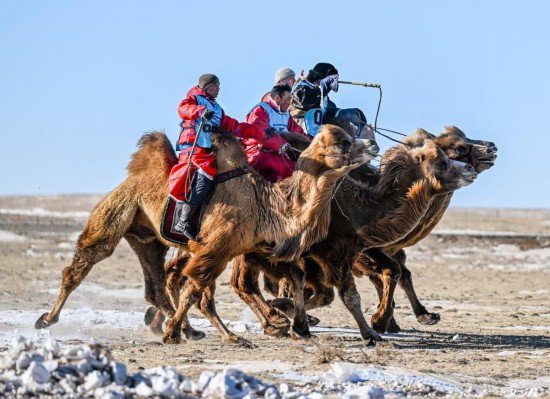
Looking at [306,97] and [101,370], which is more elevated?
[306,97]

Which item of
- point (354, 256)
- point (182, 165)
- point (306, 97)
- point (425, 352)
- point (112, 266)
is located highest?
point (306, 97)

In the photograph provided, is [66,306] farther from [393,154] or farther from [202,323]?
[393,154]

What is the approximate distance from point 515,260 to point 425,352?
18.9 m

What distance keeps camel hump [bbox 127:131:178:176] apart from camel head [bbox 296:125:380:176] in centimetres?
155

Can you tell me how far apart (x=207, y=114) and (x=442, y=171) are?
251 centimetres

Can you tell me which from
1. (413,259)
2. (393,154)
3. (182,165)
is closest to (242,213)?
(182,165)

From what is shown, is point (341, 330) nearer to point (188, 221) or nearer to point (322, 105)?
point (322, 105)

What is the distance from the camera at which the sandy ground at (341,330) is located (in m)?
8.76

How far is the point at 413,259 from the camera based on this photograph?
28359 mm

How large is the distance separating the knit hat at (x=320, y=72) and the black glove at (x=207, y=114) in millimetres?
2311

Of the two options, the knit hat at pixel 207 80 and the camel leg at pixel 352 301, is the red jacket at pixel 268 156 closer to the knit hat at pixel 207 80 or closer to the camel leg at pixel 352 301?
the knit hat at pixel 207 80

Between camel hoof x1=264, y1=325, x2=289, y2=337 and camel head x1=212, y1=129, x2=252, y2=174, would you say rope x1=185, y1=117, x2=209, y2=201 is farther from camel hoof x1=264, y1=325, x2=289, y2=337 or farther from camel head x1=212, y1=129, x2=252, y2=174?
camel hoof x1=264, y1=325, x2=289, y2=337

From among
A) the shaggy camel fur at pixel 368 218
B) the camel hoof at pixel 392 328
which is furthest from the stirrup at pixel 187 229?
the camel hoof at pixel 392 328

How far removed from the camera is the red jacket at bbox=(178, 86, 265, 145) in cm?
1038
